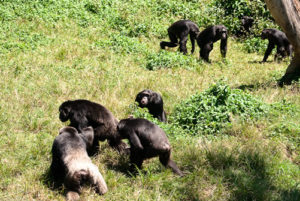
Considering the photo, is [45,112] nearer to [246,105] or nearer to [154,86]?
[154,86]

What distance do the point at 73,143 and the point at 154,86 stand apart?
442 cm

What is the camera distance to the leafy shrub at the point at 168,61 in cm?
1184

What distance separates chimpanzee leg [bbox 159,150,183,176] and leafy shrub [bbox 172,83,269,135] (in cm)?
150

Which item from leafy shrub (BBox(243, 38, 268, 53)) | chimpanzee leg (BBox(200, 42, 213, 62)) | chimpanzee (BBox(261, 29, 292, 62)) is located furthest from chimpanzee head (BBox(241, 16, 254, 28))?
chimpanzee leg (BBox(200, 42, 213, 62))

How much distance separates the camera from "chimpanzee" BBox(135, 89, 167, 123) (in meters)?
8.38

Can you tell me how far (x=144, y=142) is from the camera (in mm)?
6172

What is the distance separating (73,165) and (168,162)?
1.57m

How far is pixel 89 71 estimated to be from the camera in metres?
10.7

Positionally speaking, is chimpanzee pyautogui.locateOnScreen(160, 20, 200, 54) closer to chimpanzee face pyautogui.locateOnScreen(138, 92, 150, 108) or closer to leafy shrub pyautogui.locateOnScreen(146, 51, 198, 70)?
leafy shrub pyautogui.locateOnScreen(146, 51, 198, 70)

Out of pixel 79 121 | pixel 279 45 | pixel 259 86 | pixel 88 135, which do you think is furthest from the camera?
pixel 279 45

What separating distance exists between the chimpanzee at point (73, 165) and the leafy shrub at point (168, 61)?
5982mm

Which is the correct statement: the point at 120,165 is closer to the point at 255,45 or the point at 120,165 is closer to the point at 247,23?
the point at 255,45

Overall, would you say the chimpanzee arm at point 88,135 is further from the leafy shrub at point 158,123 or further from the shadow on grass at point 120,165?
the leafy shrub at point 158,123

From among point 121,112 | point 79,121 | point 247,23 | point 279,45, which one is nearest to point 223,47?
point 279,45
